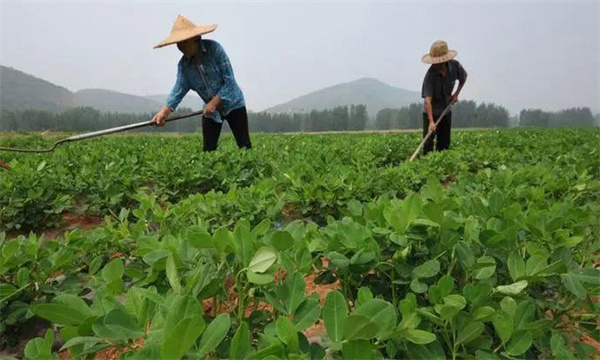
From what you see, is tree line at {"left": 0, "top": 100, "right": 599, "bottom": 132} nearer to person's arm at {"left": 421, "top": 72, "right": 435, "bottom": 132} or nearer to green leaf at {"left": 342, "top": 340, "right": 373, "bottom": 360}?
person's arm at {"left": 421, "top": 72, "right": 435, "bottom": 132}

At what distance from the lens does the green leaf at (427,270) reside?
1.05m

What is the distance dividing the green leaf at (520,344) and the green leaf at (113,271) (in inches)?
35.6

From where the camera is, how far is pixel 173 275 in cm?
93

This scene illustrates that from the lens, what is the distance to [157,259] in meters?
1.01

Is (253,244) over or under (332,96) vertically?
under

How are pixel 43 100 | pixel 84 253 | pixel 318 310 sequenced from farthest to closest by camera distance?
pixel 43 100 → pixel 84 253 → pixel 318 310

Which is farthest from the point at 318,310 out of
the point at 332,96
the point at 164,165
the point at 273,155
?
the point at 332,96

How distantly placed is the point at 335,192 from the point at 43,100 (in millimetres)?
107120

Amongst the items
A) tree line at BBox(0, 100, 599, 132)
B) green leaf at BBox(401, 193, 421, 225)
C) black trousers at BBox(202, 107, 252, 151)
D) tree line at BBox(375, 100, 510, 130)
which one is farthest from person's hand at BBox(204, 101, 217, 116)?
tree line at BBox(375, 100, 510, 130)

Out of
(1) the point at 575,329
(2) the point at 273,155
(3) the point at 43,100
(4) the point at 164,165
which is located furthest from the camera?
(3) the point at 43,100

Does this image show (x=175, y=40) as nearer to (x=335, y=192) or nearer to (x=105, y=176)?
(x=105, y=176)

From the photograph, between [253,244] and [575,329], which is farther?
[575,329]

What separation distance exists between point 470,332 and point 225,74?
14.7 ft

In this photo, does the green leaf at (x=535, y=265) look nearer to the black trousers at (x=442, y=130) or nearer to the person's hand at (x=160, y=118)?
the person's hand at (x=160, y=118)
